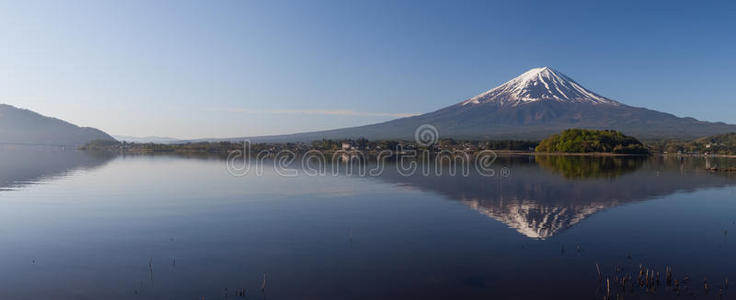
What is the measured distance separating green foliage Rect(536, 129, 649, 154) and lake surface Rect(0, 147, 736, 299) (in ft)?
265

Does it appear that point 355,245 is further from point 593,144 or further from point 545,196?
point 593,144

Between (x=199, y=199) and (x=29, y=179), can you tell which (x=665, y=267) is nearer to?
(x=199, y=199)

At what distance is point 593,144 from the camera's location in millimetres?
98750

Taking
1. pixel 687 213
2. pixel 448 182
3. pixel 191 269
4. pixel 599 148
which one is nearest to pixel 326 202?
pixel 191 269

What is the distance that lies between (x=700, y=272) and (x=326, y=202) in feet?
48.2

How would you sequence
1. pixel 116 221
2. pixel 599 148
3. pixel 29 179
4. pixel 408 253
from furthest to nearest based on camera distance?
pixel 599 148 < pixel 29 179 < pixel 116 221 < pixel 408 253

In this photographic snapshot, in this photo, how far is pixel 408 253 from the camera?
38.7 ft

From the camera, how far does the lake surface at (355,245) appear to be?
29.9ft

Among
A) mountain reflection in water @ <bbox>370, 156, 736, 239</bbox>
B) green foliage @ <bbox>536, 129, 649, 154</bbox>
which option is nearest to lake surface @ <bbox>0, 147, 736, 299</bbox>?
mountain reflection in water @ <bbox>370, 156, 736, 239</bbox>

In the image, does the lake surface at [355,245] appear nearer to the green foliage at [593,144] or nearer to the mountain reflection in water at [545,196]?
the mountain reflection in water at [545,196]

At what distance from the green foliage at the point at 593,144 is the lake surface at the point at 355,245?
8081 centimetres

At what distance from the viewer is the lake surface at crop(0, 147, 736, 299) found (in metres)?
9.12

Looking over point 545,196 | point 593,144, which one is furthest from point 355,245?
point 593,144

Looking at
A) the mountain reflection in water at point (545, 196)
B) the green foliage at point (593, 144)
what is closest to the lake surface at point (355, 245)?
the mountain reflection in water at point (545, 196)
